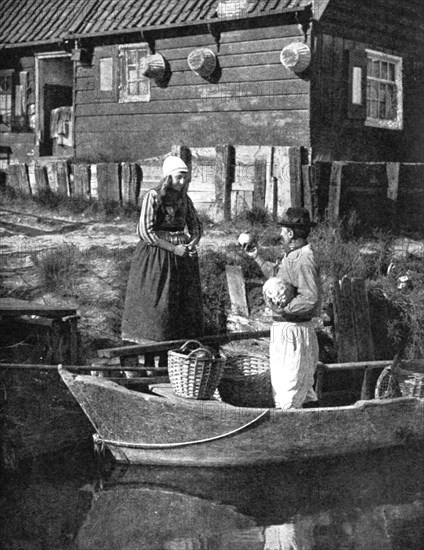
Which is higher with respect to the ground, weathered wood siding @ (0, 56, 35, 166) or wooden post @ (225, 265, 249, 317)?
weathered wood siding @ (0, 56, 35, 166)

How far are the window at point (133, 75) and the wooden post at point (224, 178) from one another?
3.49m

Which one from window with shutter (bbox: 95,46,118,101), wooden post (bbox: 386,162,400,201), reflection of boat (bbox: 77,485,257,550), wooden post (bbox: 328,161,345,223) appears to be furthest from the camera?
window with shutter (bbox: 95,46,118,101)

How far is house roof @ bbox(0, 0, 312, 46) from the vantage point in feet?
52.6

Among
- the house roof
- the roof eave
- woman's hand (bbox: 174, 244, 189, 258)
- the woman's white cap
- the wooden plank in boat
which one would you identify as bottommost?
the wooden plank in boat

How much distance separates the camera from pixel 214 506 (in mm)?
6645

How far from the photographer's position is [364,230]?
44.0 ft

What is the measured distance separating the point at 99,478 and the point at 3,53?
1474 centimetres

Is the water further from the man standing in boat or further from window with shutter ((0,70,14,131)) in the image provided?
window with shutter ((0,70,14,131))

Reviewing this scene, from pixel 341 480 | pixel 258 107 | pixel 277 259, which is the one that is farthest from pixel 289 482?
pixel 258 107

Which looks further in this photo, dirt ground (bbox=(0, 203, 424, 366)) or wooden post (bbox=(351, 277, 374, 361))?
dirt ground (bbox=(0, 203, 424, 366))

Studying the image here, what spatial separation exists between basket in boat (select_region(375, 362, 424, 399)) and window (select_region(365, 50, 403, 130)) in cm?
873

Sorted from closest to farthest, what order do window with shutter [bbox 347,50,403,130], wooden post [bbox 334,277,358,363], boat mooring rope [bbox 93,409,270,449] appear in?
1. boat mooring rope [bbox 93,409,270,449]
2. wooden post [bbox 334,277,358,363]
3. window with shutter [bbox 347,50,403,130]

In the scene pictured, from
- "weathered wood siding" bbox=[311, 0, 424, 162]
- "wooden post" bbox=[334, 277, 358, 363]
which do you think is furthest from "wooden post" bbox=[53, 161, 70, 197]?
"wooden post" bbox=[334, 277, 358, 363]

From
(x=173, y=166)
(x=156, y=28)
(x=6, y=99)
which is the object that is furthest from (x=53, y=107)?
(x=173, y=166)
